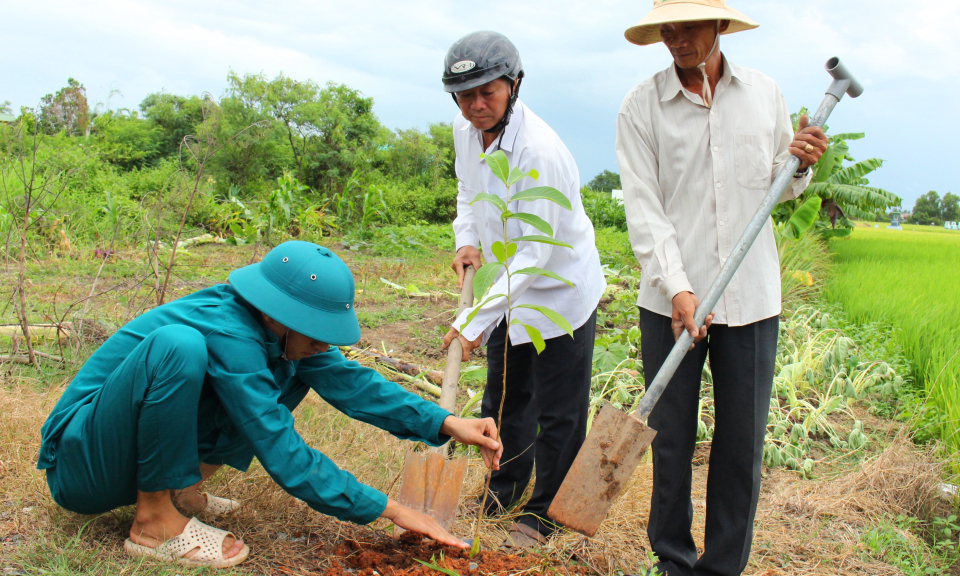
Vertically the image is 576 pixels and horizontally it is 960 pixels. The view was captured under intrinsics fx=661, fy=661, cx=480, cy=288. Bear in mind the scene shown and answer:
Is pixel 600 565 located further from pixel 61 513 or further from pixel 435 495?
pixel 61 513

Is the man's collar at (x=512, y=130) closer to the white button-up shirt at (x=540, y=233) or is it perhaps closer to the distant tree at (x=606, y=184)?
the white button-up shirt at (x=540, y=233)

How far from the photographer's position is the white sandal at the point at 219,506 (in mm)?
2004

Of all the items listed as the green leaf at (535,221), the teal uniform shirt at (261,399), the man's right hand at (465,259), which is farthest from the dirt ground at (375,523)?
the green leaf at (535,221)

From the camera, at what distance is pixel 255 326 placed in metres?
1.69

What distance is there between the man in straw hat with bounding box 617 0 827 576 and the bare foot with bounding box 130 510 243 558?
1304 mm

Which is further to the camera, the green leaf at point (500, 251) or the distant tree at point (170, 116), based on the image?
the distant tree at point (170, 116)

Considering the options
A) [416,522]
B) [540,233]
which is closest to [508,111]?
[540,233]

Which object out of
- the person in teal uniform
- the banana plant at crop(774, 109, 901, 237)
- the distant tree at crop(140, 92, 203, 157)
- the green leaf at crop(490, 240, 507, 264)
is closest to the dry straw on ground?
the person in teal uniform

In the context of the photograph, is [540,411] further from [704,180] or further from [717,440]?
[704,180]

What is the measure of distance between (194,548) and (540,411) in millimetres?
1062

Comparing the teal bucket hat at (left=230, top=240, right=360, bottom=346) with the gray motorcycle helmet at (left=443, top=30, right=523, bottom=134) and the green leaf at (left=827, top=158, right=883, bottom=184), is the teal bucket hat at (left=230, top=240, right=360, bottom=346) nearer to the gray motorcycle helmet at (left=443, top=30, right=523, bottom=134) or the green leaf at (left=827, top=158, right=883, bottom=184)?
the gray motorcycle helmet at (left=443, top=30, right=523, bottom=134)

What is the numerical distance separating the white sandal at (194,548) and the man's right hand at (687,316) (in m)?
1.30

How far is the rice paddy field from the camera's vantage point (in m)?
3.09

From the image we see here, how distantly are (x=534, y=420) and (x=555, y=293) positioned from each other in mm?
495
